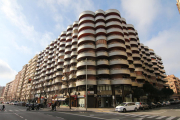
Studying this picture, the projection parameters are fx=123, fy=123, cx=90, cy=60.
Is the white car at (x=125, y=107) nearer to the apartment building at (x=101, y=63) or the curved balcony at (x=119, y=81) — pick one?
the apartment building at (x=101, y=63)

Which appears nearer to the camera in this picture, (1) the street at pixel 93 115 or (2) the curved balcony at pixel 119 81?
(1) the street at pixel 93 115

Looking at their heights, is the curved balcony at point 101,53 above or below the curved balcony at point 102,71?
above

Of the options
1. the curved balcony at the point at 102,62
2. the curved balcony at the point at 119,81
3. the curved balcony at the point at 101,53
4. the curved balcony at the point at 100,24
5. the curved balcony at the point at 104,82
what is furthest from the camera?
the curved balcony at the point at 100,24

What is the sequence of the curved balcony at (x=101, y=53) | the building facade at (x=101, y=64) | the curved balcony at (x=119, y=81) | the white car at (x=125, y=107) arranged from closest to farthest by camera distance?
the white car at (x=125, y=107), the curved balcony at (x=119, y=81), the building facade at (x=101, y=64), the curved balcony at (x=101, y=53)

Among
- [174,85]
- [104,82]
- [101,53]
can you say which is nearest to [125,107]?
[104,82]

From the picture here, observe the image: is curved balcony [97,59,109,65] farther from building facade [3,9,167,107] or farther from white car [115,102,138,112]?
white car [115,102,138,112]

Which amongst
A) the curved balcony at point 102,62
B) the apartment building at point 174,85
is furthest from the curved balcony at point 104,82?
the apartment building at point 174,85

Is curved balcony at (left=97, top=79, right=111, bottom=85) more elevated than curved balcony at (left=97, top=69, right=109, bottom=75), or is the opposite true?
curved balcony at (left=97, top=69, right=109, bottom=75)

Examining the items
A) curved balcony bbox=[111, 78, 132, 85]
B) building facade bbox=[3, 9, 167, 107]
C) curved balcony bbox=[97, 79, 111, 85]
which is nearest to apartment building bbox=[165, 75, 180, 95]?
building facade bbox=[3, 9, 167, 107]

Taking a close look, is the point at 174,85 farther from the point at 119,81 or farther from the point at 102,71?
the point at 102,71

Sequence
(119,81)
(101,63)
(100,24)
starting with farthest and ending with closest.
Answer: (100,24) < (101,63) < (119,81)

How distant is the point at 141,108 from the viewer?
2973cm

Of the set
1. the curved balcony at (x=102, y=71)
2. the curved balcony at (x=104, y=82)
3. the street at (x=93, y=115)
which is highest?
the curved balcony at (x=102, y=71)

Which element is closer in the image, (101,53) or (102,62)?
(102,62)
